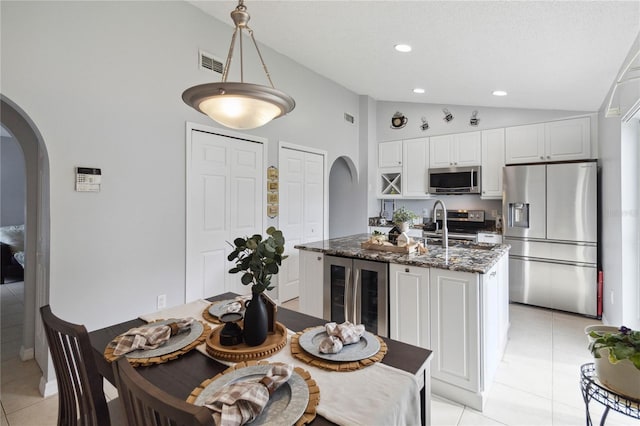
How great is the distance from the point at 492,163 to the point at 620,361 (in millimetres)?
Result: 3888

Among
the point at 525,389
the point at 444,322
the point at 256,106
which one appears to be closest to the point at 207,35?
the point at 256,106

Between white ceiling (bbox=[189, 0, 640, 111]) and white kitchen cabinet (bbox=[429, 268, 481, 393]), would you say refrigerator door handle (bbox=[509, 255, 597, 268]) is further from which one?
white kitchen cabinet (bbox=[429, 268, 481, 393])

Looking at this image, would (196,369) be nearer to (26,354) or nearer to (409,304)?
(409,304)

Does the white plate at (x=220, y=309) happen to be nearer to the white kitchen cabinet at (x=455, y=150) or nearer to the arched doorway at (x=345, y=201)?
the arched doorway at (x=345, y=201)

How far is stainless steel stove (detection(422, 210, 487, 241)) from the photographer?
471 centimetres

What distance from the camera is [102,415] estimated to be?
1.12m

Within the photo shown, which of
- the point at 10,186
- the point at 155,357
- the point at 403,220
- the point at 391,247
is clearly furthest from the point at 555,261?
the point at 10,186

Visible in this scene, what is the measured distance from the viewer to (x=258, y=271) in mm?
1277

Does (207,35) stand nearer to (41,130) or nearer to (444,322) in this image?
(41,130)

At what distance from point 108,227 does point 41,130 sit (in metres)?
0.81

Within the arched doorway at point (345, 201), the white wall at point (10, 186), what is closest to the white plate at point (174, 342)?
the arched doorway at point (345, 201)

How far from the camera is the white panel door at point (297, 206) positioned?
4227mm

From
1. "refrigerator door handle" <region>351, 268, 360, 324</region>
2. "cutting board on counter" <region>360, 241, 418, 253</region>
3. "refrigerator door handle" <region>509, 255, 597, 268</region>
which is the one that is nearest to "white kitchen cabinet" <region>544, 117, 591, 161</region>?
"refrigerator door handle" <region>509, 255, 597, 268</region>

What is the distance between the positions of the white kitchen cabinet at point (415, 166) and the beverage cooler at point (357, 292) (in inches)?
121
